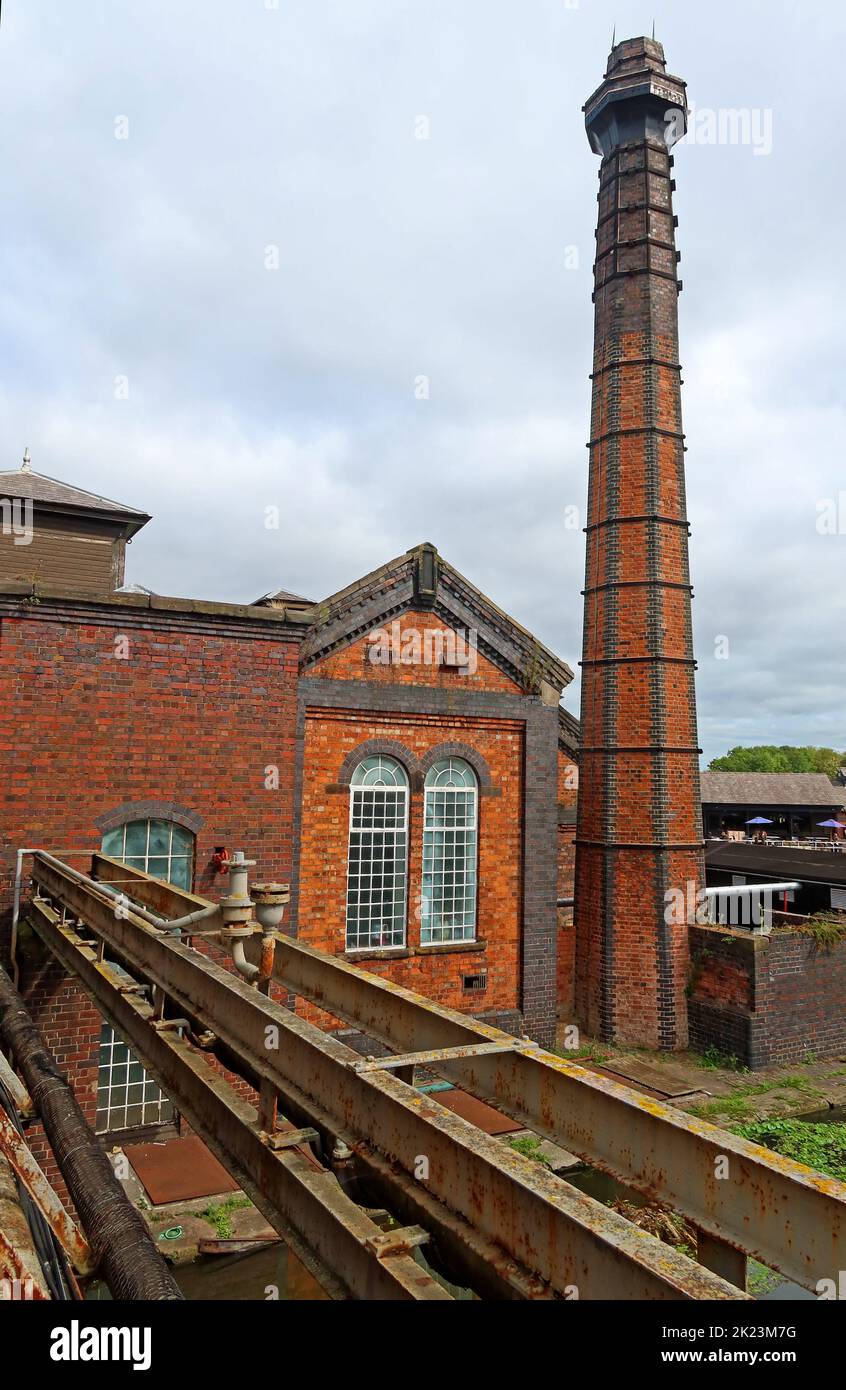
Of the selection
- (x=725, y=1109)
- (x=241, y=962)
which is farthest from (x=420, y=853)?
(x=241, y=962)

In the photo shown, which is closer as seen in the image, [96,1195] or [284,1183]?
[284,1183]

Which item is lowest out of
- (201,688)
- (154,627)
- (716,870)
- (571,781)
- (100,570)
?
(716,870)

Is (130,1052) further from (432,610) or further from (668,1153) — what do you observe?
(668,1153)

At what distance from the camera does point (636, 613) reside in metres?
15.1

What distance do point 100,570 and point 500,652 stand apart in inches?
344

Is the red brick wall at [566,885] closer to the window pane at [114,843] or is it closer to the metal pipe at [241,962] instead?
the window pane at [114,843]

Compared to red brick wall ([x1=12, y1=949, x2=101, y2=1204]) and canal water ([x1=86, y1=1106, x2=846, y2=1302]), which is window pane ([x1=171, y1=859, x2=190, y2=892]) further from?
canal water ([x1=86, y1=1106, x2=846, y2=1302])

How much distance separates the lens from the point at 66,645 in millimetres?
9883

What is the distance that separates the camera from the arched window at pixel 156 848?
400 inches

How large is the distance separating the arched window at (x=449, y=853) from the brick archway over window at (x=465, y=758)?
98 mm

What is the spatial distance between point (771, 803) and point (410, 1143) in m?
48.4

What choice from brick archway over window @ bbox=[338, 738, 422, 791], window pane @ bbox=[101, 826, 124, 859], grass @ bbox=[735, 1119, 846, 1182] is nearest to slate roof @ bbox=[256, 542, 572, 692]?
brick archway over window @ bbox=[338, 738, 422, 791]
